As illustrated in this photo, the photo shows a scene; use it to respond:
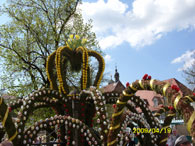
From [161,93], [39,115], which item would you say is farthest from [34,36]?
[161,93]

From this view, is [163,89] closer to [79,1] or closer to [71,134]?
[71,134]

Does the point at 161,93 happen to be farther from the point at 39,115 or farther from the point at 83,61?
the point at 39,115

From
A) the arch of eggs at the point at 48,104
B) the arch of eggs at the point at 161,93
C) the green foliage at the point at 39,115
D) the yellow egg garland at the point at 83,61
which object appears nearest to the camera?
the arch of eggs at the point at 161,93

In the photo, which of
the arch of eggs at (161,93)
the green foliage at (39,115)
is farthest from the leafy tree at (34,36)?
the arch of eggs at (161,93)

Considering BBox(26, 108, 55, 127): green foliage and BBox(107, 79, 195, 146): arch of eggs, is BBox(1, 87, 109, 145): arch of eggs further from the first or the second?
BBox(26, 108, 55, 127): green foliage

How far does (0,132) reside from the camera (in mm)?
6797

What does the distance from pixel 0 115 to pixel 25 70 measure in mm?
10219

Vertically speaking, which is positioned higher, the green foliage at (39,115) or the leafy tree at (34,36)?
the leafy tree at (34,36)

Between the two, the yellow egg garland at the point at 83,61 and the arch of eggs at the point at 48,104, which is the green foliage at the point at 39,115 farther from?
the arch of eggs at the point at 48,104

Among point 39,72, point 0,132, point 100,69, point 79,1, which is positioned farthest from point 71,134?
point 79,1

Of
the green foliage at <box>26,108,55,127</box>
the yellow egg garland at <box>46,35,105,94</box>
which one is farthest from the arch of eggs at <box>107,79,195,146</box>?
the green foliage at <box>26,108,55,127</box>

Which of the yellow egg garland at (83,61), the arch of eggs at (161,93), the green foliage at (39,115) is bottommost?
the arch of eggs at (161,93)

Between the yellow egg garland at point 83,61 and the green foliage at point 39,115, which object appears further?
the green foliage at point 39,115

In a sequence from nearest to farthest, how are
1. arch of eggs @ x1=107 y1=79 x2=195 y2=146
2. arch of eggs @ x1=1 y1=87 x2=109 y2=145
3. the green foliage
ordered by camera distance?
1. arch of eggs @ x1=107 y1=79 x2=195 y2=146
2. arch of eggs @ x1=1 y1=87 x2=109 y2=145
3. the green foliage
